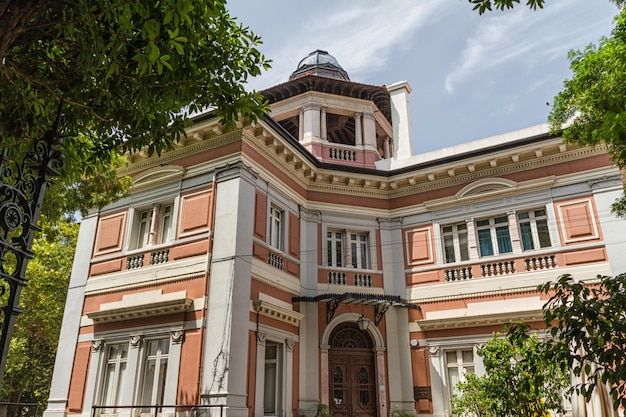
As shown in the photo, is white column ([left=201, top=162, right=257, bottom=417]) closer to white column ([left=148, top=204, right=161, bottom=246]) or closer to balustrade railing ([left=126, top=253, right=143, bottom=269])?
white column ([left=148, top=204, right=161, bottom=246])

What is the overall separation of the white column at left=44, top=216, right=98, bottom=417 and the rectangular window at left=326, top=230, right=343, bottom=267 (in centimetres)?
703

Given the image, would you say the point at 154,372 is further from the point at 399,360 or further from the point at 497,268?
the point at 497,268

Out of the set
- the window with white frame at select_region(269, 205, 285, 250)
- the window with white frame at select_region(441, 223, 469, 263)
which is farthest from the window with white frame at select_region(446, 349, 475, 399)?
the window with white frame at select_region(269, 205, 285, 250)

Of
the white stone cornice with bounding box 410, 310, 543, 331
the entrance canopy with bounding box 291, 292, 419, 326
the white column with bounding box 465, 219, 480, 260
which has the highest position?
the white column with bounding box 465, 219, 480, 260

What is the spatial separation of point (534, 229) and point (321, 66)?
12.5m

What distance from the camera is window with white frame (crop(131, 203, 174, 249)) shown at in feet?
44.5

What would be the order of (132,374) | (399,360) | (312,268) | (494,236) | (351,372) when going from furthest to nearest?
(312,268) → (494,236) → (399,360) → (351,372) → (132,374)

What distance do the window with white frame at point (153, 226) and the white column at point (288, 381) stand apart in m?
4.36

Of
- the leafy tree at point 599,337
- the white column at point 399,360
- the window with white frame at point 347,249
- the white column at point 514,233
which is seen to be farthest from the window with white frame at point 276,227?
the leafy tree at point 599,337

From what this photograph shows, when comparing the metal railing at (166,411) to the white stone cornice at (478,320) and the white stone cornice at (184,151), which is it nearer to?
the white stone cornice at (184,151)

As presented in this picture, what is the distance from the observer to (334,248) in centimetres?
1531

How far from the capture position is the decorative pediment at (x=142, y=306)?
1177 cm

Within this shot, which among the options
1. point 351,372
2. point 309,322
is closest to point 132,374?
→ point 309,322

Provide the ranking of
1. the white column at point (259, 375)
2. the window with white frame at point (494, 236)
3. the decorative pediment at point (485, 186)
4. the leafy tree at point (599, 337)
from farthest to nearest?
the decorative pediment at point (485, 186)
the window with white frame at point (494, 236)
the white column at point (259, 375)
the leafy tree at point (599, 337)
